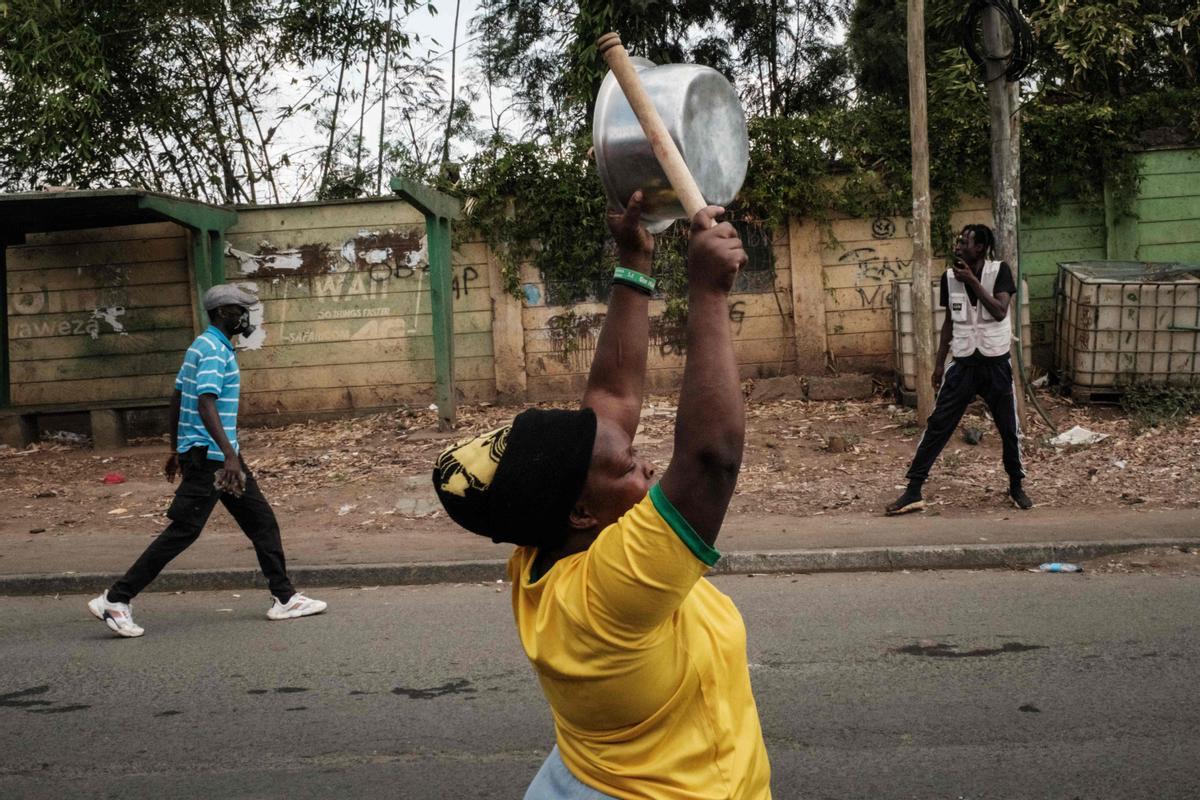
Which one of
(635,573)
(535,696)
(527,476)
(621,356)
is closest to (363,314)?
(535,696)

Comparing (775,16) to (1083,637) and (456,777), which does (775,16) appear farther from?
(456,777)

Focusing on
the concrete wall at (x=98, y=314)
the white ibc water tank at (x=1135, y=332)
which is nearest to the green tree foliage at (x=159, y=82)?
the concrete wall at (x=98, y=314)

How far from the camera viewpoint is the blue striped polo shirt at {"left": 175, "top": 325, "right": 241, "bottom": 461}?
6.24 m

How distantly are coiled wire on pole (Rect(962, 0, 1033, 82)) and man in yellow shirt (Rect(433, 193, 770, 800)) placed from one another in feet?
29.3

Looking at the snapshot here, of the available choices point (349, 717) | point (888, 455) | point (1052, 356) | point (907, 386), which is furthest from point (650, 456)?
point (349, 717)

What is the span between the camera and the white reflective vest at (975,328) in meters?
8.06

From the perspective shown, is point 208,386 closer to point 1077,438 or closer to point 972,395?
point 972,395

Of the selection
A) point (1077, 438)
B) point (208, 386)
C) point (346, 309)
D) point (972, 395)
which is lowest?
point (1077, 438)

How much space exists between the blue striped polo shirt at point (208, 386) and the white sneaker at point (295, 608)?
92 cm

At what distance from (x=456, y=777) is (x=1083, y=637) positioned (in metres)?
3.07

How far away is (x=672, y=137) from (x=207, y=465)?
16.4 feet

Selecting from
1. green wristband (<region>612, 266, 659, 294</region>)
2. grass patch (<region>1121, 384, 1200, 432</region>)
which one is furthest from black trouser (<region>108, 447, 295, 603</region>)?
grass patch (<region>1121, 384, 1200, 432</region>)

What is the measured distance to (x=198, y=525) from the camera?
21.0 feet

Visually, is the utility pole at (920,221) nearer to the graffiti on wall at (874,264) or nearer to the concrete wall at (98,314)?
the graffiti on wall at (874,264)
